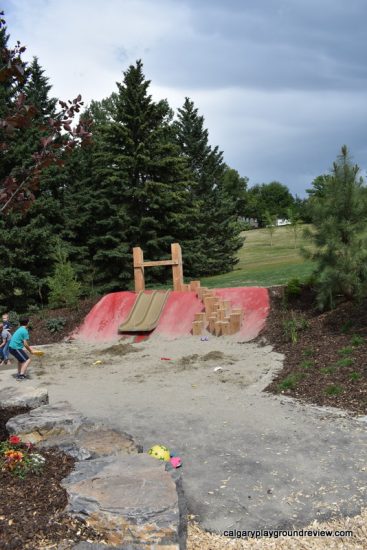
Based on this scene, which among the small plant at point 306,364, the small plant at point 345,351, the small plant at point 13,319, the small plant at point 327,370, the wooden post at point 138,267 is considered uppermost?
the wooden post at point 138,267

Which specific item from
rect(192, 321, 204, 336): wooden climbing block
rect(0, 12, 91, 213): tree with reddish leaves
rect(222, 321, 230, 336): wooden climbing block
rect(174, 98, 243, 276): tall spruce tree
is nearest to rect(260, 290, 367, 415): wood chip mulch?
rect(222, 321, 230, 336): wooden climbing block

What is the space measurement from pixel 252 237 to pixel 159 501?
62122mm

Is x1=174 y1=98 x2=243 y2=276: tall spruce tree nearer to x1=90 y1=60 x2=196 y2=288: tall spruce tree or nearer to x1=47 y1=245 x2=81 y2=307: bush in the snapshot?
x1=90 y1=60 x2=196 y2=288: tall spruce tree

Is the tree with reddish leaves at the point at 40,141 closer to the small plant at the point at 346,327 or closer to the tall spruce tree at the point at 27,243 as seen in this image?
the small plant at the point at 346,327

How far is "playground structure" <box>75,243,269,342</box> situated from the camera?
13.7 m

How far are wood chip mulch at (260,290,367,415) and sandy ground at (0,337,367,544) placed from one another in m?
0.34

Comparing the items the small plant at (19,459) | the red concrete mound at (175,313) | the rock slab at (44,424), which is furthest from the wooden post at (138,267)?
the small plant at (19,459)

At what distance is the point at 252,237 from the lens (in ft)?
211

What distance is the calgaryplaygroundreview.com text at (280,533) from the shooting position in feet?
12.9

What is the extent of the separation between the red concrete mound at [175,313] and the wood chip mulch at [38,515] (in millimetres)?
9481

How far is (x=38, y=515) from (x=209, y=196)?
34.0 m

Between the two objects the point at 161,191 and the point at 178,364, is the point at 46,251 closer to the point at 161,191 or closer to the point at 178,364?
the point at 161,191

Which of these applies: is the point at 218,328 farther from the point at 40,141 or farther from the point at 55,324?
the point at 40,141

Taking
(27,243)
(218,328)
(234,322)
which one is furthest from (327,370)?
(27,243)
